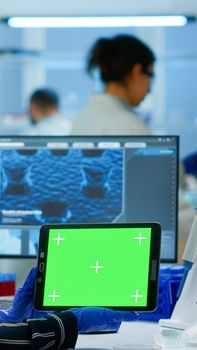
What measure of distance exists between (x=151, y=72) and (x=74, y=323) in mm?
2002

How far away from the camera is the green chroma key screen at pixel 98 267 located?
2047mm

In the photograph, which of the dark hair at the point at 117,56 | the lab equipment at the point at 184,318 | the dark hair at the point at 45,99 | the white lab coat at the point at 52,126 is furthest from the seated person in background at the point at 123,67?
the dark hair at the point at 45,99

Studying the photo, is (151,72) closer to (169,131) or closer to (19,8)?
(19,8)

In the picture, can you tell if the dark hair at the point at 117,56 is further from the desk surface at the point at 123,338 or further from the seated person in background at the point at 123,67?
the desk surface at the point at 123,338

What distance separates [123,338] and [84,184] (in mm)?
526

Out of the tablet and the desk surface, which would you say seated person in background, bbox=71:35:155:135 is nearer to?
the desk surface

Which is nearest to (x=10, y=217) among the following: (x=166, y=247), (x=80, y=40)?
(x=166, y=247)

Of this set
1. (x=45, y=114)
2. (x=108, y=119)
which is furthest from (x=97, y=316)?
(x=45, y=114)

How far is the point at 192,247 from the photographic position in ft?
7.35

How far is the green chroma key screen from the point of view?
2047 millimetres

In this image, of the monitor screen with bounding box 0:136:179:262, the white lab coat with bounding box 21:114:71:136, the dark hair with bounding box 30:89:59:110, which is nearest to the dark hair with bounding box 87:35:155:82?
the monitor screen with bounding box 0:136:179:262

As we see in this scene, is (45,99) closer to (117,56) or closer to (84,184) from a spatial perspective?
(117,56)

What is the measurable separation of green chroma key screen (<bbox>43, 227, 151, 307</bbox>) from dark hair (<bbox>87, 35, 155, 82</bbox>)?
68.0 inches

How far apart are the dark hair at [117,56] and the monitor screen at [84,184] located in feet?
4.03
